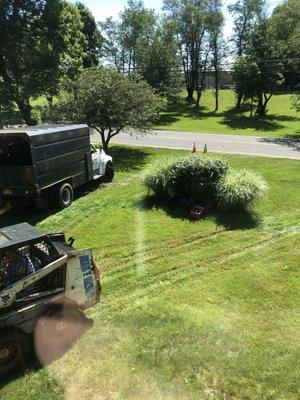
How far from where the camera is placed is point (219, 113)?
1788 inches

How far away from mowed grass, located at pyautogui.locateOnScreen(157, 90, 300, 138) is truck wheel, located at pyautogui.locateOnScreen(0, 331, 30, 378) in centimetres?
2922

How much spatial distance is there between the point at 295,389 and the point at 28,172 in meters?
9.06

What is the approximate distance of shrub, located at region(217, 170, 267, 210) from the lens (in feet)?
39.5

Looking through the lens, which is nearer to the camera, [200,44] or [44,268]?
[44,268]

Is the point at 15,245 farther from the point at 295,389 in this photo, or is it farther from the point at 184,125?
the point at 184,125

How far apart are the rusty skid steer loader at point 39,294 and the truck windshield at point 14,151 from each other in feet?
16.9

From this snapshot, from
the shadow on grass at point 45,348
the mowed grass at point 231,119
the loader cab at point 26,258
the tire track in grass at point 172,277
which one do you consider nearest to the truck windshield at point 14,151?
the loader cab at point 26,258

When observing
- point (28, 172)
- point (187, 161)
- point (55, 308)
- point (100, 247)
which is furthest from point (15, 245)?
point (187, 161)

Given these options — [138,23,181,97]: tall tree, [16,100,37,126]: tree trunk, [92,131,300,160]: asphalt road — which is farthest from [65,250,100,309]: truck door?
[138,23,181,97]: tall tree

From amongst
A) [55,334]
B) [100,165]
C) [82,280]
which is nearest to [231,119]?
[100,165]

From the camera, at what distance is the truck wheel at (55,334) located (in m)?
6.54

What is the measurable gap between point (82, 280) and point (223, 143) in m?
22.7

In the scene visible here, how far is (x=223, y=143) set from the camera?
91.9 feet

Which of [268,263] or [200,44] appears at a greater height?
[200,44]
